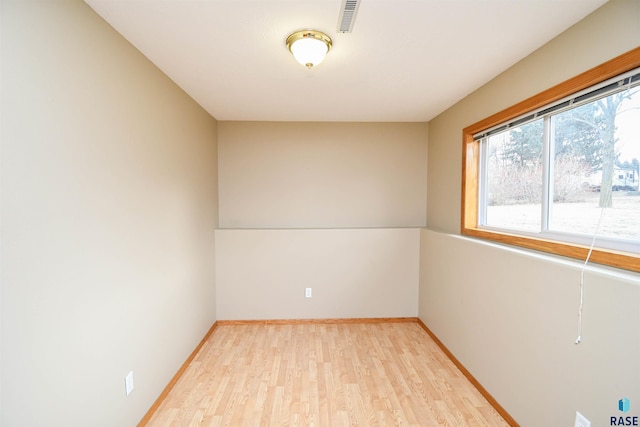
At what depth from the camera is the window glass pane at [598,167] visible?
1.35 meters

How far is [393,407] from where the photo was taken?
6.55 feet

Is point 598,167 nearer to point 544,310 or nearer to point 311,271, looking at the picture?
point 544,310

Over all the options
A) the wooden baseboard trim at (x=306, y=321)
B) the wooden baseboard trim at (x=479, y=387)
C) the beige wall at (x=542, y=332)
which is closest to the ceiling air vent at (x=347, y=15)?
the beige wall at (x=542, y=332)

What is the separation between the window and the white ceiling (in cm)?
38

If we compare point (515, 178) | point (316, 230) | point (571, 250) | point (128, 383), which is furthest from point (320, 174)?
point (128, 383)

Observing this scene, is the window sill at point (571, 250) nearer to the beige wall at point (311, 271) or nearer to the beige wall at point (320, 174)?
the beige wall at point (311, 271)

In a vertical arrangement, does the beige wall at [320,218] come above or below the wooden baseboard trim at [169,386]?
above

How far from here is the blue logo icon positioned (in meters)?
1.18

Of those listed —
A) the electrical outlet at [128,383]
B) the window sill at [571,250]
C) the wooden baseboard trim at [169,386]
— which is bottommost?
the wooden baseboard trim at [169,386]

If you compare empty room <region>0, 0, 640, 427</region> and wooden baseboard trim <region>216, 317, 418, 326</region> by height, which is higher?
empty room <region>0, 0, 640, 427</region>

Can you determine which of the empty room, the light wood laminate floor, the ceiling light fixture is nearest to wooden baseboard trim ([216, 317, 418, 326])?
the empty room

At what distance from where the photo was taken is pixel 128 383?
1703 mm

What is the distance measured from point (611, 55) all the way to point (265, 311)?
136 inches

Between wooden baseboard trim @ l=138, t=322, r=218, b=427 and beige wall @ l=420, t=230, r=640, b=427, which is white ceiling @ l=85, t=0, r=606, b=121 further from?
wooden baseboard trim @ l=138, t=322, r=218, b=427
